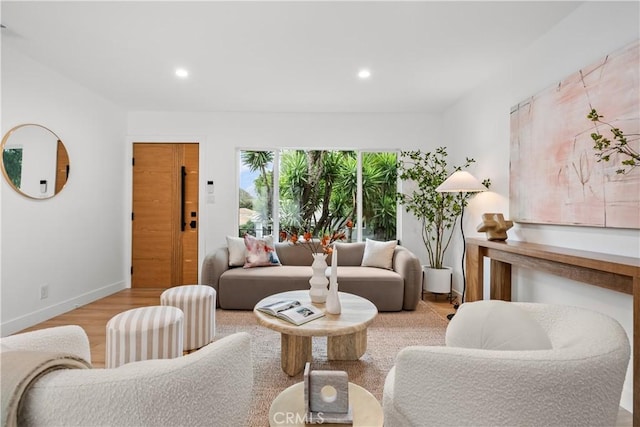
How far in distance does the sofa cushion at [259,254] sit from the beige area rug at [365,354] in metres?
0.61

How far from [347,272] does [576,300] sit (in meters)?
1.99

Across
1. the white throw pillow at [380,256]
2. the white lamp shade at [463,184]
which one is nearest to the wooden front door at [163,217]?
the white throw pillow at [380,256]

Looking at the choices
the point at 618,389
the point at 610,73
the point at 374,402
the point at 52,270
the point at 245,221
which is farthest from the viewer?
the point at 245,221

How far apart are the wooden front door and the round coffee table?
2588mm

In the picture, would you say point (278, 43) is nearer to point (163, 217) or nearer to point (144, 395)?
point (144, 395)

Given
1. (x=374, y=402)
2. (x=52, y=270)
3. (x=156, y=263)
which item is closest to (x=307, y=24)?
(x=374, y=402)

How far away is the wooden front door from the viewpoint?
→ 14.4ft

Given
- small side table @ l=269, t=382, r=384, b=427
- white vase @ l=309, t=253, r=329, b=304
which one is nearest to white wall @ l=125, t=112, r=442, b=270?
white vase @ l=309, t=253, r=329, b=304

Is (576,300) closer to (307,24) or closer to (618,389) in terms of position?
(618,389)

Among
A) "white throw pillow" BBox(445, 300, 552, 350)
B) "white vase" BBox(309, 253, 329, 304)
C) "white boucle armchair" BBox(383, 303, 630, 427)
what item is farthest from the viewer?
"white vase" BBox(309, 253, 329, 304)

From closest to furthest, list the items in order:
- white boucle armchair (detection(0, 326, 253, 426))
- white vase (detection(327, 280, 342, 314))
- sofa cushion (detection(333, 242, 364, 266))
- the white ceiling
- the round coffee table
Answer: white boucle armchair (detection(0, 326, 253, 426)) < the round coffee table < white vase (detection(327, 280, 342, 314)) < the white ceiling < sofa cushion (detection(333, 242, 364, 266))

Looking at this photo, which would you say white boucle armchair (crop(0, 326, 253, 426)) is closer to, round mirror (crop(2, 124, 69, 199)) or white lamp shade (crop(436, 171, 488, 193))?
white lamp shade (crop(436, 171, 488, 193))

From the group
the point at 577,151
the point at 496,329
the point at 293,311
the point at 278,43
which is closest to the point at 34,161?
Result: the point at 278,43

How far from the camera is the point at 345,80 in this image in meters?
3.28
